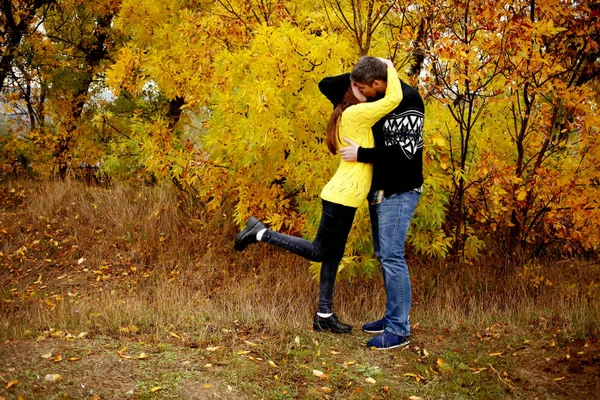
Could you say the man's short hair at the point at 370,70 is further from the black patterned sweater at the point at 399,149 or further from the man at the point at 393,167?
the black patterned sweater at the point at 399,149

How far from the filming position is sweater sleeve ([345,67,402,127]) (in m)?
3.52

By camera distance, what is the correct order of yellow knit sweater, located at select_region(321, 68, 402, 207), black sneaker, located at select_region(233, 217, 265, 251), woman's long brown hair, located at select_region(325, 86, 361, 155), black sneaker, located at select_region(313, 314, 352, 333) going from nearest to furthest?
1. yellow knit sweater, located at select_region(321, 68, 402, 207)
2. woman's long brown hair, located at select_region(325, 86, 361, 155)
3. black sneaker, located at select_region(233, 217, 265, 251)
4. black sneaker, located at select_region(313, 314, 352, 333)

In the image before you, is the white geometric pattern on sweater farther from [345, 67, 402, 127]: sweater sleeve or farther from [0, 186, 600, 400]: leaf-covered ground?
[0, 186, 600, 400]: leaf-covered ground

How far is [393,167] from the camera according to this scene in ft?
11.9

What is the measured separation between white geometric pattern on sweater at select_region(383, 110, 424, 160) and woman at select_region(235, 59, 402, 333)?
10 cm

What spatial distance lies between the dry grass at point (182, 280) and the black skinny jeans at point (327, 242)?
1.58 feet

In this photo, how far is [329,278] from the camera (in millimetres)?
4137

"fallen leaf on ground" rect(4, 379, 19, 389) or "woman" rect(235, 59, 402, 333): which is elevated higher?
"woman" rect(235, 59, 402, 333)

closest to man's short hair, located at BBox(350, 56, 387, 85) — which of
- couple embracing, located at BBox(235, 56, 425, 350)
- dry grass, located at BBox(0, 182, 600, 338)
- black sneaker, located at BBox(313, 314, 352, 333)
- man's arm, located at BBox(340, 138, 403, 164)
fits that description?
couple embracing, located at BBox(235, 56, 425, 350)

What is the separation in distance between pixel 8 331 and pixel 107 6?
7.53 meters

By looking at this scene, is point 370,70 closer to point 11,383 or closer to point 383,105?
point 383,105

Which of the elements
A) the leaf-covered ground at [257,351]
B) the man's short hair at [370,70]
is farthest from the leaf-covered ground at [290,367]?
the man's short hair at [370,70]

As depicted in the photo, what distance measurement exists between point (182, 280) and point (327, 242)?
125 inches

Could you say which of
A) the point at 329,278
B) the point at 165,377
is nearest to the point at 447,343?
the point at 329,278
